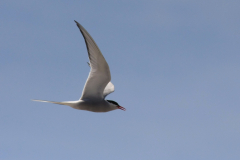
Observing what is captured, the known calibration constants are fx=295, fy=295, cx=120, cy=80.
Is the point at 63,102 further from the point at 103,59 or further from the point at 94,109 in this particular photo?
the point at 103,59

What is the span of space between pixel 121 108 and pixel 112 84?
146 cm

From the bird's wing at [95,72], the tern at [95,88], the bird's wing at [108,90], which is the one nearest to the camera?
the bird's wing at [95,72]

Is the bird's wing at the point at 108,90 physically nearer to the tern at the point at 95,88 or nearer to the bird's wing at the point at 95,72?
the tern at the point at 95,88

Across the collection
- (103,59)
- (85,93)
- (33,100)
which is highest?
(103,59)

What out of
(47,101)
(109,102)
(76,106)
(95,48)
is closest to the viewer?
(95,48)

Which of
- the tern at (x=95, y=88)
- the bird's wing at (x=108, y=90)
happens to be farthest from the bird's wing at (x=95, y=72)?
the bird's wing at (x=108, y=90)

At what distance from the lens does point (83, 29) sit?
6711mm

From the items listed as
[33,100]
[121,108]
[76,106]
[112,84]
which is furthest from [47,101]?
[112,84]

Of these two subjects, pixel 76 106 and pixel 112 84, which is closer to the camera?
pixel 76 106

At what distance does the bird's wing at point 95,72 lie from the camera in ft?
23.5

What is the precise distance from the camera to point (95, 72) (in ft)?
27.3

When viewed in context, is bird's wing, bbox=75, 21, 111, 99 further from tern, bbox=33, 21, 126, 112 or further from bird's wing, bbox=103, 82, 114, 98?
bird's wing, bbox=103, 82, 114, 98

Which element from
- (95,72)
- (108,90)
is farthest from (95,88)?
(108,90)

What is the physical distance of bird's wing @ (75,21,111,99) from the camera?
715 centimetres
